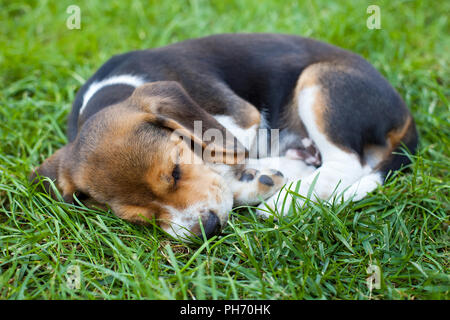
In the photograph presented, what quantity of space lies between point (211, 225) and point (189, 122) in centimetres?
74

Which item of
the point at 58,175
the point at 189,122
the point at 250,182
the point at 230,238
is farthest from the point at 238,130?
the point at 58,175

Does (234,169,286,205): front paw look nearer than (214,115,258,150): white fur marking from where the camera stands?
Yes

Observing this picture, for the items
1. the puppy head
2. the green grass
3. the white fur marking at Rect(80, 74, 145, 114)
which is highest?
the white fur marking at Rect(80, 74, 145, 114)

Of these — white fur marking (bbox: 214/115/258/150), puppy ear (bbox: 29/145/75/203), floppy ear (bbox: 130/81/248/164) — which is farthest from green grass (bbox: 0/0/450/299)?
white fur marking (bbox: 214/115/258/150)

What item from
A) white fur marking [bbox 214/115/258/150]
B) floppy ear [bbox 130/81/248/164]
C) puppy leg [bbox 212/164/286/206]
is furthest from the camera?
white fur marking [bbox 214/115/258/150]

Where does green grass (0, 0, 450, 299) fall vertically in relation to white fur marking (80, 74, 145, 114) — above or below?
below

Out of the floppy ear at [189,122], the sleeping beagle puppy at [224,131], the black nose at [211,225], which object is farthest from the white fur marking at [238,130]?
the black nose at [211,225]

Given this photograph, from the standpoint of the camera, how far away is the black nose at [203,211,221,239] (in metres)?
2.80

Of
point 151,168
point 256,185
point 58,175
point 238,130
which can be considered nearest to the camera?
point 151,168

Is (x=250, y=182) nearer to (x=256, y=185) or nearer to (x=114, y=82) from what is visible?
(x=256, y=185)

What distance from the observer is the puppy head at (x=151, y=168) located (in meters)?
2.80

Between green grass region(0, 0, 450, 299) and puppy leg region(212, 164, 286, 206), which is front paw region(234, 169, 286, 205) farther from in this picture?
green grass region(0, 0, 450, 299)

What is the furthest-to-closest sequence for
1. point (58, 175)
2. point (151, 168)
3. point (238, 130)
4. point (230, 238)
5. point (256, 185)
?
point (238, 130), point (256, 185), point (58, 175), point (230, 238), point (151, 168)

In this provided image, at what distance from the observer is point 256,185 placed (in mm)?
3381
